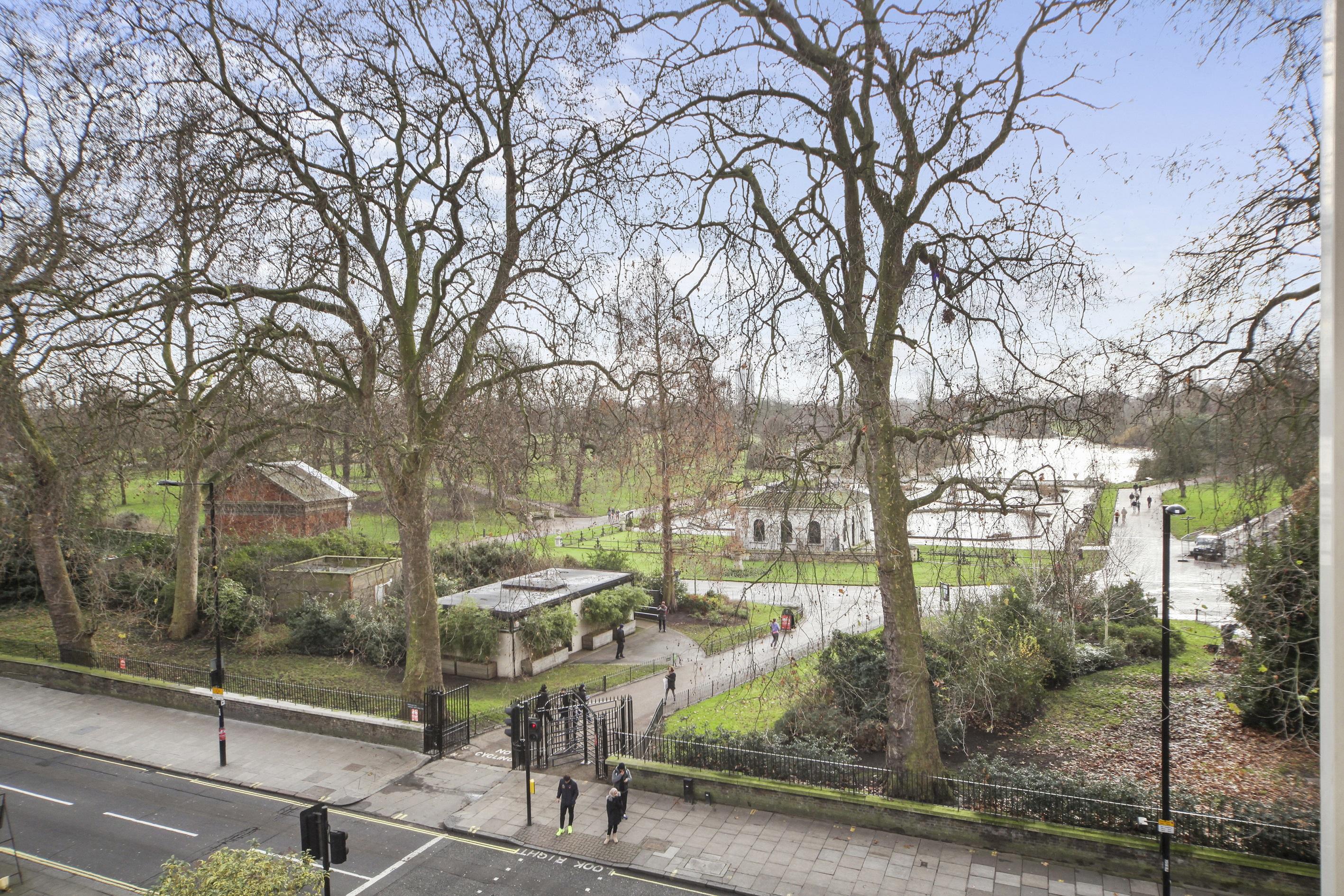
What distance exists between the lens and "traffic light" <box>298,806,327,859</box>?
8273 mm

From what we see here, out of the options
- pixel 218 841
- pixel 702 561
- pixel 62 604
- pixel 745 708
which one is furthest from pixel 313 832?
pixel 702 561

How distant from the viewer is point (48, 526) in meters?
17.3

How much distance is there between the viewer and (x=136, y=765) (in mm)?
14602

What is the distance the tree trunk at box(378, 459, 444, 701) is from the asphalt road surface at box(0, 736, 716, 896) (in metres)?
3.66

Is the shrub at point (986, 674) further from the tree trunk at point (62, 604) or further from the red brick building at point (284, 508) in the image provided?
the red brick building at point (284, 508)

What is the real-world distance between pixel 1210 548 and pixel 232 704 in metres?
22.6

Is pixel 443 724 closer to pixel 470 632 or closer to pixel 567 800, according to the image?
pixel 567 800

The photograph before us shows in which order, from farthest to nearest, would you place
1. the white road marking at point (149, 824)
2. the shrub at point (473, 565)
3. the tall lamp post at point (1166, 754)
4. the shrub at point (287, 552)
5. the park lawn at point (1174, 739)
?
the shrub at point (473, 565)
the shrub at point (287, 552)
the park lawn at point (1174, 739)
the white road marking at point (149, 824)
the tall lamp post at point (1166, 754)

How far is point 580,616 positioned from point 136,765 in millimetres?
13659

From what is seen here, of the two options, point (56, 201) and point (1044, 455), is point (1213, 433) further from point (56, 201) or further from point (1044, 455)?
point (56, 201)

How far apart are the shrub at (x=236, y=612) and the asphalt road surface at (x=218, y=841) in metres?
7.78

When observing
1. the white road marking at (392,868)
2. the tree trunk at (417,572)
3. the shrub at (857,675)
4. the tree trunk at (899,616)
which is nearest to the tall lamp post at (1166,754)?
the tree trunk at (899,616)

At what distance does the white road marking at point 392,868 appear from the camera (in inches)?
404

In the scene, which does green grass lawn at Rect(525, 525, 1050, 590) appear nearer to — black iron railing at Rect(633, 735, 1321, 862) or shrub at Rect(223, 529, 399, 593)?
shrub at Rect(223, 529, 399, 593)
